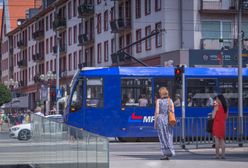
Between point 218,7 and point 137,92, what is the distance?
17823mm

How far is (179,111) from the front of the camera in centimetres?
2658

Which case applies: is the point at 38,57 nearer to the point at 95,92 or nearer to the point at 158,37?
the point at 158,37

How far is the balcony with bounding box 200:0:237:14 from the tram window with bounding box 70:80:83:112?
17.5 m

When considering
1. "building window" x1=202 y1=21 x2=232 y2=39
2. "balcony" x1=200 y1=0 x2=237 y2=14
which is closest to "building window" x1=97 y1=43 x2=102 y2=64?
"building window" x1=202 y1=21 x2=232 y2=39

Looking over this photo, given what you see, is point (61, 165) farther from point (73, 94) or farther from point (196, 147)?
point (73, 94)

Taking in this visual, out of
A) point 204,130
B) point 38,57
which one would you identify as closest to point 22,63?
point 38,57

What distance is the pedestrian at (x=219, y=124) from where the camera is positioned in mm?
16078

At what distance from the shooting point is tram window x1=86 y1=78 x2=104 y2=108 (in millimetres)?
26002

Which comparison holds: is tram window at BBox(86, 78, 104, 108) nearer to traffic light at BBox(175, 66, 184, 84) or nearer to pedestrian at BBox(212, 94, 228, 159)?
traffic light at BBox(175, 66, 184, 84)

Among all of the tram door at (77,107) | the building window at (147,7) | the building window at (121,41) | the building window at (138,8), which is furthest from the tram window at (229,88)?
the building window at (121,41)

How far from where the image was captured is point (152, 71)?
2625cm

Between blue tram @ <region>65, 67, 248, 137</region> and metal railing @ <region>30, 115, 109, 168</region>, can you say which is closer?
metal railing @ <region>30, 115, 109, 168</region>

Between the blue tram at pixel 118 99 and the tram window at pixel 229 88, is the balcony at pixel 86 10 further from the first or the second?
the tram window at pixel 229 88

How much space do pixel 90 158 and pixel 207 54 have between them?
103 ft
